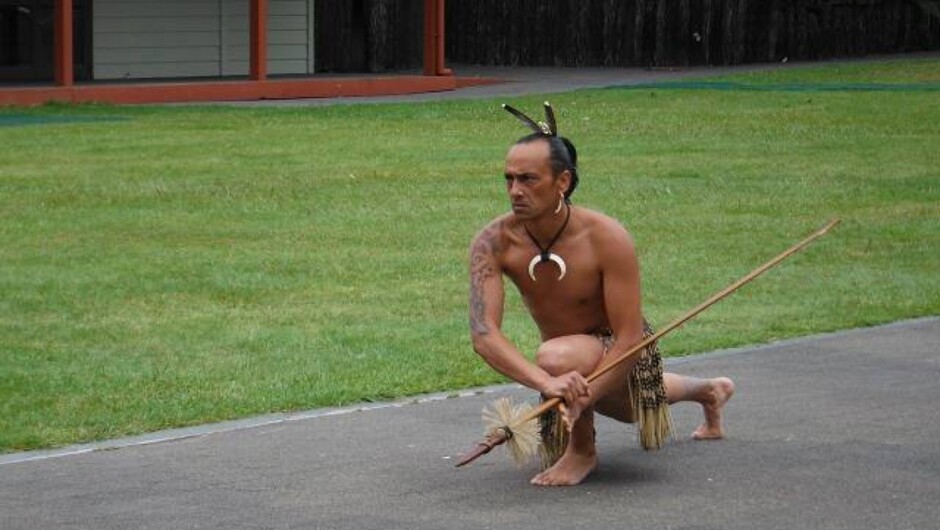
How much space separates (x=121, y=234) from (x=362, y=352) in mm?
5078

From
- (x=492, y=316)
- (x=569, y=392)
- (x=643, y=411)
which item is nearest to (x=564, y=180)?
Result: (x=492, y=316)

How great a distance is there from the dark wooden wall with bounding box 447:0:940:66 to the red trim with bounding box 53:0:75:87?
11.3 m

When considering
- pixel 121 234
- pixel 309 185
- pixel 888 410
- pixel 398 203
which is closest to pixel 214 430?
pixel 888 410

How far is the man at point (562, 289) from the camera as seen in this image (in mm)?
6969

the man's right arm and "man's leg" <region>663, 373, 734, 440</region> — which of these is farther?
"man's leg" <region>663, 373, 734, 440</region>

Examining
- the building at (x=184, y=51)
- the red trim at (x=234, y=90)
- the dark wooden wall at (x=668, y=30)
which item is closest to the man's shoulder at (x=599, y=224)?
the red trim at (x=234, y=90)

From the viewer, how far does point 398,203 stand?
16.5 m

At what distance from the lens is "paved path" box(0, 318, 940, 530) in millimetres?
6680

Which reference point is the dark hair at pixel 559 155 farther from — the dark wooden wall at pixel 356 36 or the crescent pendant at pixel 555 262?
the dark wooden wall at pixel 356 36

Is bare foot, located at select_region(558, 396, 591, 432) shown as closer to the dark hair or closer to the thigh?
the thigh

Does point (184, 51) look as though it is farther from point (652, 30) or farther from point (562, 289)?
point (562, 289)

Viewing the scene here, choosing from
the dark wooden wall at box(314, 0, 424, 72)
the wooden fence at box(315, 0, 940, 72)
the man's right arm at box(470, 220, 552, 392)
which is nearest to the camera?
the man's right arm at box(470, 220, 552, 392)

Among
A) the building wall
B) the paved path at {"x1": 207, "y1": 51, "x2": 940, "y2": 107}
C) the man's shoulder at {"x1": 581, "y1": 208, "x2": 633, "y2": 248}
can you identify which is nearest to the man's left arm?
the man's shoulder at {"x1": 581, "y1": 208, "x2": 633, "y2": 248}

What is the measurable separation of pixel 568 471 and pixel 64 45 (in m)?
20.6
